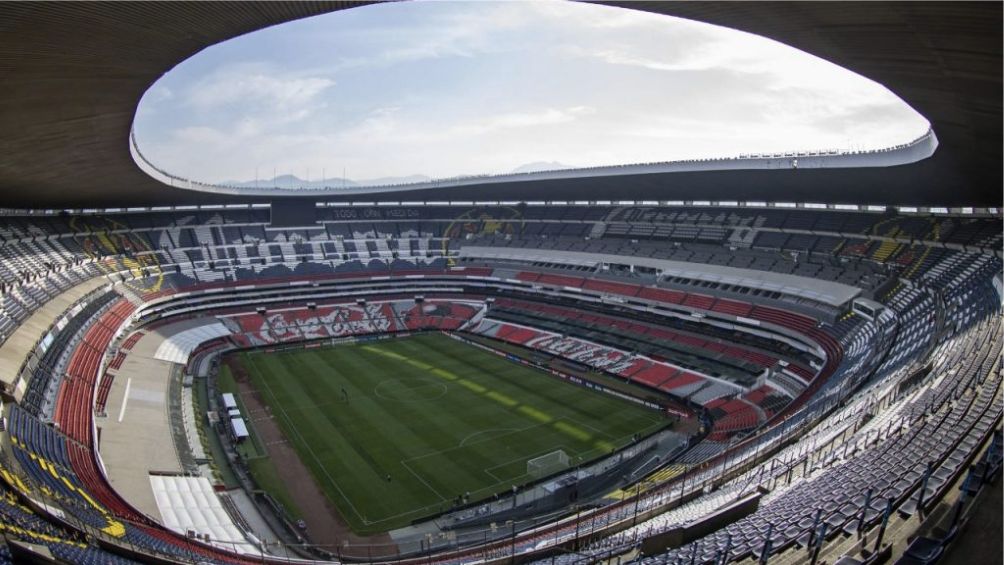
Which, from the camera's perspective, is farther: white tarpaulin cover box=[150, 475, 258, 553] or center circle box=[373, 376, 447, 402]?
center circle box=[373, 376, 447, 402]

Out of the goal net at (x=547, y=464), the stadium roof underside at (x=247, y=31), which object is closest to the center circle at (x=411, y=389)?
the goal net at (x=547, y=464)

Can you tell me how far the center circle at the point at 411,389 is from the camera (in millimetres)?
35188

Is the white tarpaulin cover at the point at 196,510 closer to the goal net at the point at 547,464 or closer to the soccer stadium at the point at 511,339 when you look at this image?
the soccer stadium at the point at 511,339

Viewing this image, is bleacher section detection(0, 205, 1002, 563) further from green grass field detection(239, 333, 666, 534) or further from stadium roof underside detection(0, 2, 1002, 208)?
stadium roof underside detection(0, 2, 1002, 208)

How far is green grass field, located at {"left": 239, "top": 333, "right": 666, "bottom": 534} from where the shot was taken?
24.6 metres

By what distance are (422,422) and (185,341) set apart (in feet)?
71.9

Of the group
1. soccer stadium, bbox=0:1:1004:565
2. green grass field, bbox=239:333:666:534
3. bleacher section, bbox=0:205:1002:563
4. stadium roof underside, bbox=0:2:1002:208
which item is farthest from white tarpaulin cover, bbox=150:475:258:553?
stadium roof underside, bbox=0:2:1002:208

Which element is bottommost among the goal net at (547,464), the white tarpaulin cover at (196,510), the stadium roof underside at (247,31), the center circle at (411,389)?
the center circle at (411,389)

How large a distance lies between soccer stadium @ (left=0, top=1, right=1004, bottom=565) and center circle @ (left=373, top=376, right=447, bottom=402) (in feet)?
0.79

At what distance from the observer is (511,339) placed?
46.8m

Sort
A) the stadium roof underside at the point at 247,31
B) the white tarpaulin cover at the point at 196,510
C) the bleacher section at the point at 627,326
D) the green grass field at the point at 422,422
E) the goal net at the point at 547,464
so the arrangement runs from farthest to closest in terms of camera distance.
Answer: the goal net at the point at 547,464 → the green grass field at the point at 422,422 → the white tarpaulin cover at the point at 196,510 → the bleacher section at the point at 627,326 → the stadium roof underside at the point at 247,31

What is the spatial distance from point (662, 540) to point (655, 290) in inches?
1354

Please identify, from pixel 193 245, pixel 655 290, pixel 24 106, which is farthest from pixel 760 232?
pixel 193 245

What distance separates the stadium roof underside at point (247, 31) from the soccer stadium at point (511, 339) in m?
0.12
